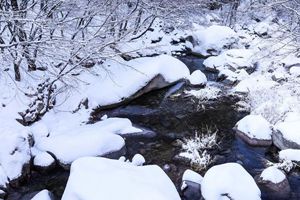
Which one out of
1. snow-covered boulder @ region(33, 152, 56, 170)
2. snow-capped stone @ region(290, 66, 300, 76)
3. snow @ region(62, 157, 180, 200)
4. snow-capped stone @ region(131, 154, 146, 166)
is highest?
snow @ region(62, 157, 180, 200)

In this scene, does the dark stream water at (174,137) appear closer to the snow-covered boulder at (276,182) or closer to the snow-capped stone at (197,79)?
the snow-covered boulder at (276,182)

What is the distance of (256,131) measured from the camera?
28.8 ft

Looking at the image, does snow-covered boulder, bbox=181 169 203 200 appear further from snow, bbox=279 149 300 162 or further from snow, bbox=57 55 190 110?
snow, bbox=57 55 190 110

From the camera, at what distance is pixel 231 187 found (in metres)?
6.29

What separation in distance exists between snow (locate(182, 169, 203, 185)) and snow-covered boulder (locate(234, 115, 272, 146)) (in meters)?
2.29

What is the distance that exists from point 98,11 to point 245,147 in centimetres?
511

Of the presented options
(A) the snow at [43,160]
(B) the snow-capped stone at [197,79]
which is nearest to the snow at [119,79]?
(B) the snow-capped stone at [197,79]

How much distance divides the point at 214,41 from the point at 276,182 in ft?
32.7

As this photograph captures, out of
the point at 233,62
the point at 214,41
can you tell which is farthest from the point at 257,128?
the point at 214,41

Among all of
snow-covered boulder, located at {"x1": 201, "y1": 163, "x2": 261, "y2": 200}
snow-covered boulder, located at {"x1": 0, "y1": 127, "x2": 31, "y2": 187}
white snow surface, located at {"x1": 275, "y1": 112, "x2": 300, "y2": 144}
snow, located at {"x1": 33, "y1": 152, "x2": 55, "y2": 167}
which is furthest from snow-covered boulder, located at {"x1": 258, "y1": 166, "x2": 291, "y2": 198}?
snow-covered boulder, located at {"x1": 0, "y1": 127, "x2": 31, "y2": 187}

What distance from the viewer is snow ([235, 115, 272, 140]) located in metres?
8.74

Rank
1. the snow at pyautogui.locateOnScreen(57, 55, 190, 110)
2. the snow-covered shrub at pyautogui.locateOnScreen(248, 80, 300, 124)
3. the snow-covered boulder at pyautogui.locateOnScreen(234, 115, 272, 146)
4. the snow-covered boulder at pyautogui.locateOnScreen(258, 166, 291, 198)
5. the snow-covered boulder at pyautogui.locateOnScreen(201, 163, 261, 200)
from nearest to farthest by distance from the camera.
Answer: the snow-covered boulder at pyautogui.locateOnScreen(201, 163, 261, 200) → the snow-covered boulder at pyautogui.locateOnScreen(258, 166, 291, 198) → the snow-covered boulder at pyautogui.locateOnScreen(234, 115, 272, 146) → the snow-covered shrub at pyautogui.locateOnScreen(248, 80, 300, 124) → the snow at pyautogui.locateOnScreen(57, 55, 190, 110)

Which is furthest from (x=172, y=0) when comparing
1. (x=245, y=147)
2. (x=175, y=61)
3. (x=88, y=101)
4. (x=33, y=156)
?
(x=33, y=156)

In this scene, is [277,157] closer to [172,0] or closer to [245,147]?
[245,147]
